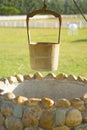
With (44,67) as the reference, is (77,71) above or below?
below

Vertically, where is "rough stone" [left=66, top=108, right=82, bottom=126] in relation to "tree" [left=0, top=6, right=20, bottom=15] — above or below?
above

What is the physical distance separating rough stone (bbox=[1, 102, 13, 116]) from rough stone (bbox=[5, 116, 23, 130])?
0.15 feet

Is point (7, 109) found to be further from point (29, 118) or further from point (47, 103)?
point (47, 103)

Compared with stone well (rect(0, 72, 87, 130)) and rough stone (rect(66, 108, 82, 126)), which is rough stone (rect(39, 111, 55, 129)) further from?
rough stone (rect(66, 108, 82, 126))

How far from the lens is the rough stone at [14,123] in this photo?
304 cm

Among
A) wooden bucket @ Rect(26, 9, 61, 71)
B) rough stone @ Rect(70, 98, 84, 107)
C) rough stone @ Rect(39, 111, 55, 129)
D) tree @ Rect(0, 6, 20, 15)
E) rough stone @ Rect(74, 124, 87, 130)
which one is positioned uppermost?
wooden bucket @ Rect(26, 9, 61, 71)

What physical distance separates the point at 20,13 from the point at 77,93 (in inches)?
1775


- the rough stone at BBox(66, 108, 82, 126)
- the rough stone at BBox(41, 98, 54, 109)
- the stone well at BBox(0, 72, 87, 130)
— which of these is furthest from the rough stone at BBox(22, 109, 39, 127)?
the rough stone at BBox(66, 108, 82, 126)

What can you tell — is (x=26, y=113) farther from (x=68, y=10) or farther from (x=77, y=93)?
(x=68, y=10)

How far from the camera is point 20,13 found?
158ft

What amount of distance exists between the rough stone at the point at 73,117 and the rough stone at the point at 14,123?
40 cm

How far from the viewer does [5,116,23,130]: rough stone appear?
3.04 meters

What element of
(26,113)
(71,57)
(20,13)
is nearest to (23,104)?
(26,113)

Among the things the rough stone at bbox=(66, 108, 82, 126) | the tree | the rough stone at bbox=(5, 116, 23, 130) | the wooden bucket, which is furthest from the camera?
the tree
